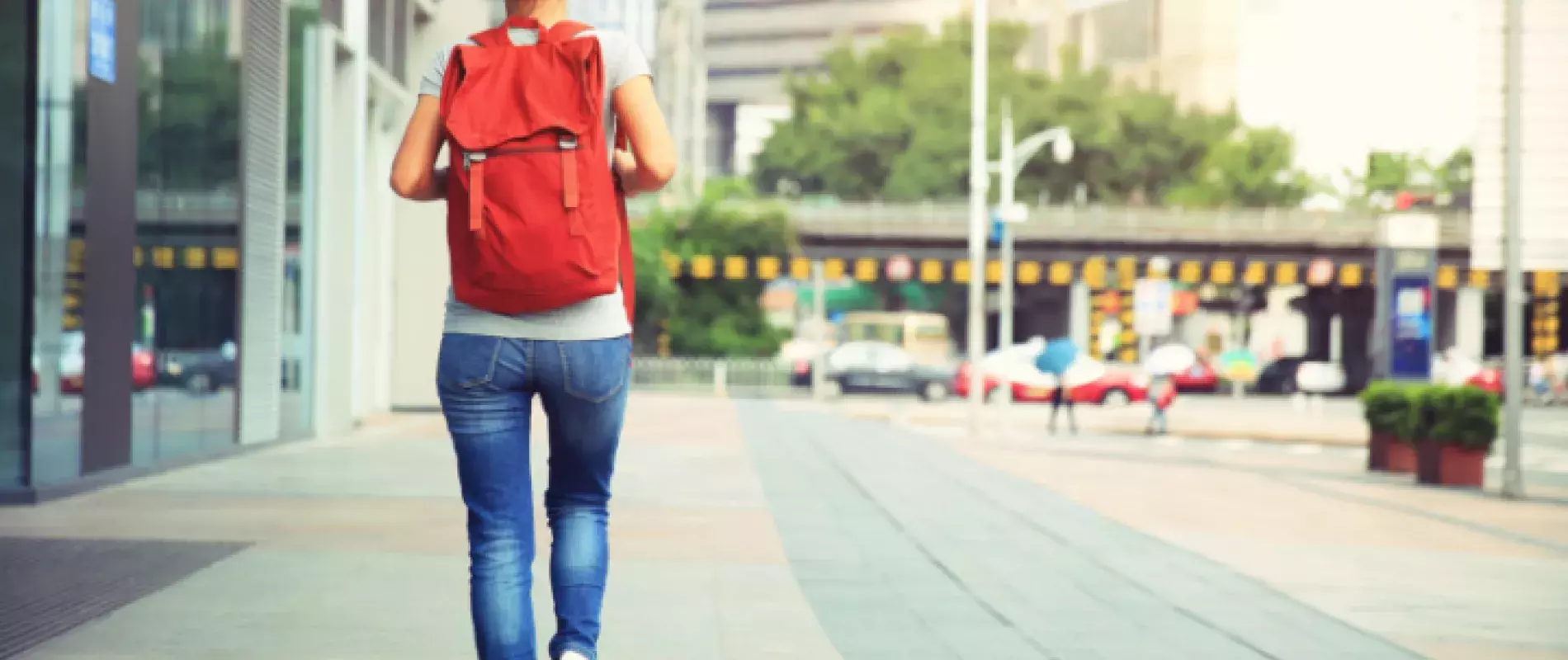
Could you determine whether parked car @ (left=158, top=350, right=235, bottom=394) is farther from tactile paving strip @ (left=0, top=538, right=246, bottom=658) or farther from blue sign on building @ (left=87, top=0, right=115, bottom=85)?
tactile paving strip @ (left=0, top=538, right=246, bottom=658)

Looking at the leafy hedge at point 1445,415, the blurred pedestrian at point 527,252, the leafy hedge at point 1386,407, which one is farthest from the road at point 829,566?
the leafy hedge at point 1386,407

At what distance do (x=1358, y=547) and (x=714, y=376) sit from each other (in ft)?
104

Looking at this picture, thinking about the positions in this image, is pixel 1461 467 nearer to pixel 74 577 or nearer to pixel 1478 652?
pixel 1478 652

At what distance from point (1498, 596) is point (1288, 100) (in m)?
83.2

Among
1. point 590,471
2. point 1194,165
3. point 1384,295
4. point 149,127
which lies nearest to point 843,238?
point 1384,295

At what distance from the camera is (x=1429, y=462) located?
56.4 ft

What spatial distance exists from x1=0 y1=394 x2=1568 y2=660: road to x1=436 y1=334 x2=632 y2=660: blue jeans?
70.0 inches

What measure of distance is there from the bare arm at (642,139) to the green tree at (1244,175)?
74.3m

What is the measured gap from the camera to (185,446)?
44.8 ft

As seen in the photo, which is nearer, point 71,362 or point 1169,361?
point 71,362

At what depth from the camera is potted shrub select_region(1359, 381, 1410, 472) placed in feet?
60.2

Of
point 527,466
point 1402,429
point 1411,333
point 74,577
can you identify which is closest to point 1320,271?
point 1411,333

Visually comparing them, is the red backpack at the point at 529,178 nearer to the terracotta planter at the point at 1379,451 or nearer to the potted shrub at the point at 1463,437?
the potted shrub at the point at 1463,437

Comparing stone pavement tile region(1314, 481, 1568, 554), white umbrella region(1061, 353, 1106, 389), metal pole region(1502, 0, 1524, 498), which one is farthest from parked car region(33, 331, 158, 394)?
white umbrella region(1061, 353, 1106, 389)
